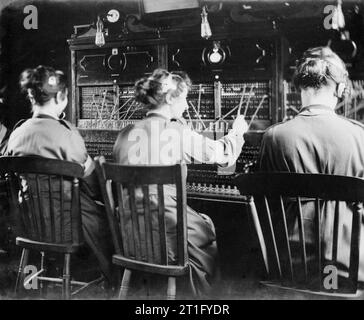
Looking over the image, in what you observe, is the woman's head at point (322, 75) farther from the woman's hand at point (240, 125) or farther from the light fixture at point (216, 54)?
the light fixture at point (216, 54)

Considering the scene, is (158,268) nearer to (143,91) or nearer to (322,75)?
(143,91)

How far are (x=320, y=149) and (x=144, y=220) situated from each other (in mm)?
836

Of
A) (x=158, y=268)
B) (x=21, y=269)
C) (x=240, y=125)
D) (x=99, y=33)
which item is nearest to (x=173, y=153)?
(x=158, y=268)

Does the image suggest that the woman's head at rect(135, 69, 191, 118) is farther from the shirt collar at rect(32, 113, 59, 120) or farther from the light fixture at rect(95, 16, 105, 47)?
the light fixture at rect(95, 16, 105, 47)

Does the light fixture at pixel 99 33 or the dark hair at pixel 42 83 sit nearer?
the dark hair at pixel 42 83

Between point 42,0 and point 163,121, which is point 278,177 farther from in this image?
point 42,0

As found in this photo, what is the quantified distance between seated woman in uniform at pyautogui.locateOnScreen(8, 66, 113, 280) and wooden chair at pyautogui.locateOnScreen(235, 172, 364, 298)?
1.02 m

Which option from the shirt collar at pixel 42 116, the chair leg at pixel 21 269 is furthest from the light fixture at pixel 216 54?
the chair leg at pixel 21 269

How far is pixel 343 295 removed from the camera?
174cm

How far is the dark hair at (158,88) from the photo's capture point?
7.83 ft

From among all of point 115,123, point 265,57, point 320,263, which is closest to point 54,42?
point 115,123

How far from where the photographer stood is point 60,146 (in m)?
2.43

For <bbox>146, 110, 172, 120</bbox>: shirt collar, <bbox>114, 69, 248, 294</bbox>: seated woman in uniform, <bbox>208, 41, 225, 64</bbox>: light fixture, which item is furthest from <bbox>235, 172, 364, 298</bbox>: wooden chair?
<bbox>208, 41, 225, 64</bbox>: light fixture

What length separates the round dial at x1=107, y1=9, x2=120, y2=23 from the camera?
3.07m
